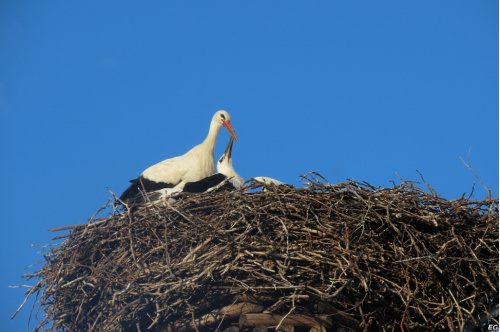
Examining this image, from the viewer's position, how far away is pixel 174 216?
242 inches

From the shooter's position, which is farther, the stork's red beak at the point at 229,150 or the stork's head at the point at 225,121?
the stork's head at the point at 225,121

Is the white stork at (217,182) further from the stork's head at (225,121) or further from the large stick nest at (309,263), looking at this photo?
the large stick nest at (309,263)

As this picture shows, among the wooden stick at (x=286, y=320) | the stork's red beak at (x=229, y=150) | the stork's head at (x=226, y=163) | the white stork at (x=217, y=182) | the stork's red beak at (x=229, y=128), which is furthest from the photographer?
the stork's red beak at (x=229, y=128)

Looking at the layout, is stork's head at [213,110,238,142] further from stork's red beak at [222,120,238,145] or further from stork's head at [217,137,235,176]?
stork's head at [217,137,235,176]

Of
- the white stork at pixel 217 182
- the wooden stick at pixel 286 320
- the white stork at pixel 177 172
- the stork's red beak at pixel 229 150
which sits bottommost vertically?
the wooden stick at pixel 286 320

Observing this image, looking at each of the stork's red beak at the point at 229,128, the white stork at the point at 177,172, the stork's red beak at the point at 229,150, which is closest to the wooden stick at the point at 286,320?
the white stork at the point at 177,172

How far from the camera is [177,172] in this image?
786 centimetres

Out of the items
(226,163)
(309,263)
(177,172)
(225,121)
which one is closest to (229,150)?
(226,163)

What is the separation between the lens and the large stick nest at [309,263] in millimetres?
5465

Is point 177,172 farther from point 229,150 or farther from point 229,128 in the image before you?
point 229,128

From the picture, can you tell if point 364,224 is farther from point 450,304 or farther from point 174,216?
point 174,216

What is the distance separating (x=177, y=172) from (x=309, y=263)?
272 cm

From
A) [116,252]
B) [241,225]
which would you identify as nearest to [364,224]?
[241,225]

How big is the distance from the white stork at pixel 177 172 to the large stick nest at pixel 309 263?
1.53 meters
